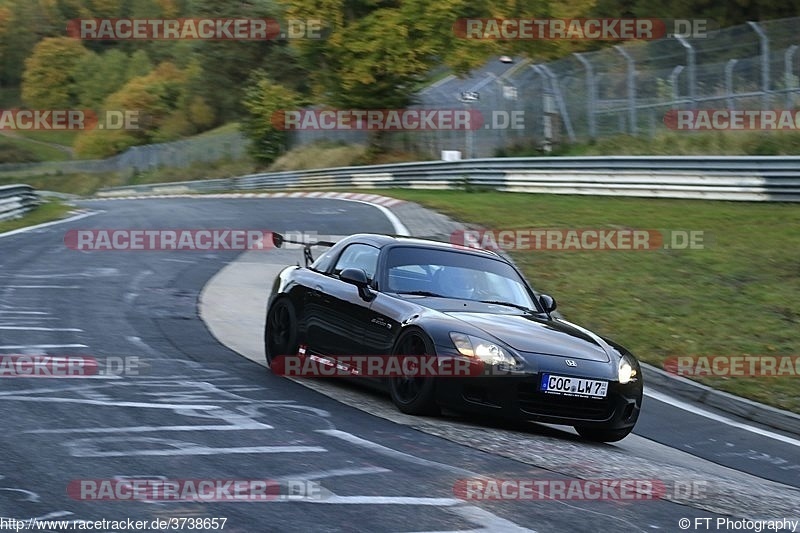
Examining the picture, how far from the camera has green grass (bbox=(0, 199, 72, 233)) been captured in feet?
81.2

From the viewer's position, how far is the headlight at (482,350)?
7914mm

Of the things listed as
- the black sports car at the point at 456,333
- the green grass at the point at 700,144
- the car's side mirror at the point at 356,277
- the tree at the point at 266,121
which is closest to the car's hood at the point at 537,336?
the black sports car at the point at 456,333

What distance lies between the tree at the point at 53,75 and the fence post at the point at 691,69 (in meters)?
94.9

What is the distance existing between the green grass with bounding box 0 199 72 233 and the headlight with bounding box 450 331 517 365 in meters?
17.6

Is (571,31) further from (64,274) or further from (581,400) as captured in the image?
(581,400)

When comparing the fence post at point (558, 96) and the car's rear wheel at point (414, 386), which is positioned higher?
the fence post at point (558, 96)

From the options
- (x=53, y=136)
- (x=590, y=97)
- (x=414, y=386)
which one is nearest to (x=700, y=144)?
(x=590, y=97)

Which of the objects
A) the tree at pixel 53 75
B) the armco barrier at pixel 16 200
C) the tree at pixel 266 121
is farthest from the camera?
the tree at pixel 53 75

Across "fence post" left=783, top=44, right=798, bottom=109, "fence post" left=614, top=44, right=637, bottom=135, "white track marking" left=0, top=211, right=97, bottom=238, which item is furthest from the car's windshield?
"fence post" left=614, top=44, right=637, bottom=135

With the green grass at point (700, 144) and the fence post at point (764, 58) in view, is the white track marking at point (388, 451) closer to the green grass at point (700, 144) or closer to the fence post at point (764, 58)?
the fence post at point (764, 58)

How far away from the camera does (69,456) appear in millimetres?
6188

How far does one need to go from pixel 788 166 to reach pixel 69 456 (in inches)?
691

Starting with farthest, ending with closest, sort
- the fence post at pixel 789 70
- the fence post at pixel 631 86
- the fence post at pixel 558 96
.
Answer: the fence post at pixel 558 96 → the fence post at pixel 631 86 → the fence post at pixel 789 70

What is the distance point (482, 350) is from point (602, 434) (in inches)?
48.1
